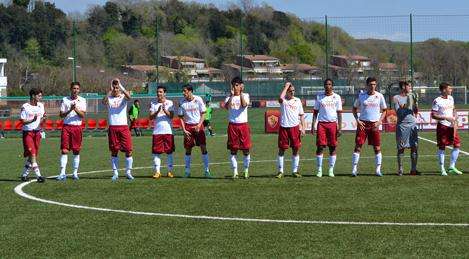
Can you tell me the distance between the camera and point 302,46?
418 feet

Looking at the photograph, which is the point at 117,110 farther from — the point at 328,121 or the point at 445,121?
the point at 445,121

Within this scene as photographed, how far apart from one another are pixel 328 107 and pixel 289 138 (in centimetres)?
106

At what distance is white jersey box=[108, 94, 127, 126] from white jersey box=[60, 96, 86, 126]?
0.59m

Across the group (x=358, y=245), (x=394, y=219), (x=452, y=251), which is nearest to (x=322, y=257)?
(x=358, y=245)

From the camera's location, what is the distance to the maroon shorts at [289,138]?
56.6 ft

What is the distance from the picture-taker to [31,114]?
56.6ft

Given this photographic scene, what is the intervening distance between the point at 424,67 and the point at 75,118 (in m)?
51.1

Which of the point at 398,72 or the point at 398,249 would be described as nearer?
the point at 398,249

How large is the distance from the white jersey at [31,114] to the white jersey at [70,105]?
1.81ft

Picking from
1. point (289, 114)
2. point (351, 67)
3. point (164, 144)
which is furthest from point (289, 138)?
point (351, 67)

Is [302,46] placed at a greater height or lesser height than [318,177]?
greater

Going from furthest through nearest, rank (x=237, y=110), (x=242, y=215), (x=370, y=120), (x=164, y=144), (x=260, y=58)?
(x=260, y=58), (x=164, y=144), (x=370, y=120), (x=237, y=110), (x=242, y=215)

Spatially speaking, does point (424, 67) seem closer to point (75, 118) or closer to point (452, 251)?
point (75, 118)

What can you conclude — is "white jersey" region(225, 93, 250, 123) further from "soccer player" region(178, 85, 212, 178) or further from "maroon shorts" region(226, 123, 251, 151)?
"soccer player" region(178, 85, 212, 178)
